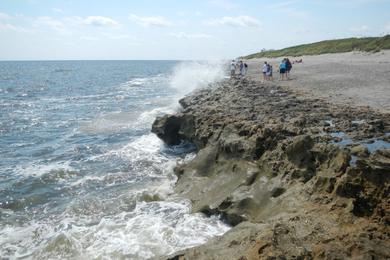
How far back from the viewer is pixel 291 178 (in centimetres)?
890

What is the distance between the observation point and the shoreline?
5.72m

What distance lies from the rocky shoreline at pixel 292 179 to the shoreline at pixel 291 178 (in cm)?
2

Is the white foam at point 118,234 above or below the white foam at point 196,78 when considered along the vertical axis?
below

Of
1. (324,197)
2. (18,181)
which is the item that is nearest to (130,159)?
(18,181)

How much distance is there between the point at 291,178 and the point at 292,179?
0.21ft

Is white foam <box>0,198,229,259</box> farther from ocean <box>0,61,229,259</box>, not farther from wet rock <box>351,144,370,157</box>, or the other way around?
wet rock <box>351,144,370,157</box>

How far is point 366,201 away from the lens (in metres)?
6.31

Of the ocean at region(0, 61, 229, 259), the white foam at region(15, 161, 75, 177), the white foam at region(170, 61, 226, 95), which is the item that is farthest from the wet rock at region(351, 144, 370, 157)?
the white foam at region(170, 61, 226, 95)

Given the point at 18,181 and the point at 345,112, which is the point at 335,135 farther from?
the point at 18,181

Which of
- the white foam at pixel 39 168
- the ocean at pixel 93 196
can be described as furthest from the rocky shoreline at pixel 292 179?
the white foam at pixel 39 168

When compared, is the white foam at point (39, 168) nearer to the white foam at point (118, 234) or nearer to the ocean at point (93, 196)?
the ocean at point (93, 196)

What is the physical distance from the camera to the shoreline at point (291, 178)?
5719mm

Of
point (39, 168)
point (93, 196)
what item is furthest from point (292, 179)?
point (39, 168)

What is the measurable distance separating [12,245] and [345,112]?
11.8 m
